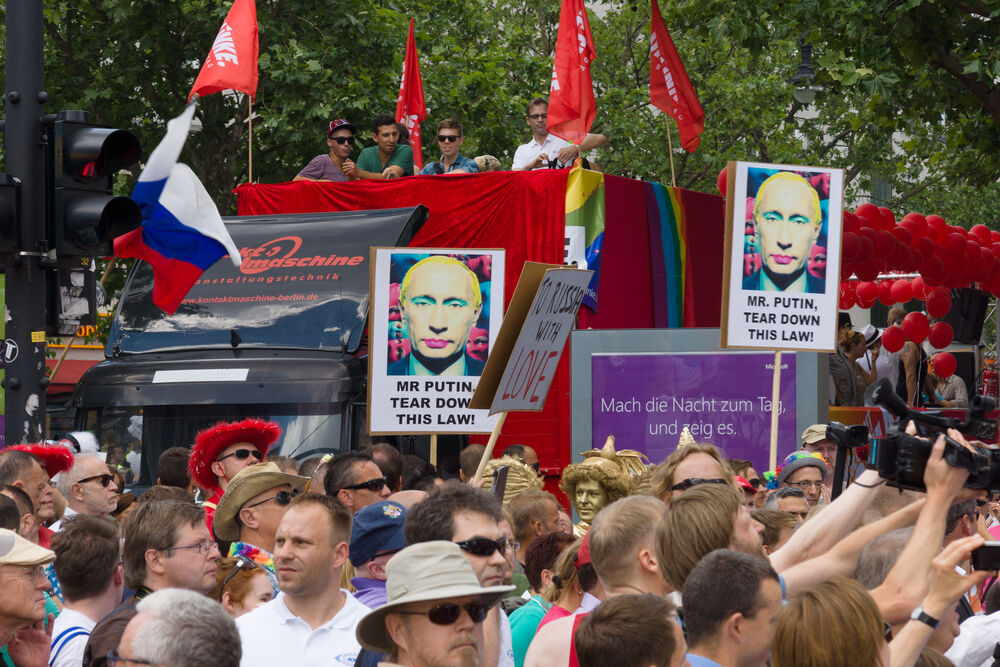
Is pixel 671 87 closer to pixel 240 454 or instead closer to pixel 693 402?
pixel 693 402

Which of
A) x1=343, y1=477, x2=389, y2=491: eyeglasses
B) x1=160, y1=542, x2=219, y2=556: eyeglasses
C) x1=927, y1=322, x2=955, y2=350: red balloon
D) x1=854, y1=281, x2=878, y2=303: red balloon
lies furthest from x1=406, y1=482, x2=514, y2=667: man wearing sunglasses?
x1=854, y1=281, x2=878, y2=303: red balloon

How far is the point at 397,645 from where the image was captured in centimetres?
395

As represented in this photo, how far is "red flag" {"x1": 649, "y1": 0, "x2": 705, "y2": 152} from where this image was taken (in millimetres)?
15828

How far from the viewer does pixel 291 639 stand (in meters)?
4.94

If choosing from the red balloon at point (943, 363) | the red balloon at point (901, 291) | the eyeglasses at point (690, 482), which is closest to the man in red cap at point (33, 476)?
the eyeglasses at point (690, 482)

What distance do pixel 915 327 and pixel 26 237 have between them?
579 inches

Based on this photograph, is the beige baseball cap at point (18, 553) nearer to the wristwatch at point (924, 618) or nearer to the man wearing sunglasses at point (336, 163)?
the wristwatch at point (924, 618)

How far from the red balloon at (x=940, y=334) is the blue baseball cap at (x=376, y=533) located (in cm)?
1598

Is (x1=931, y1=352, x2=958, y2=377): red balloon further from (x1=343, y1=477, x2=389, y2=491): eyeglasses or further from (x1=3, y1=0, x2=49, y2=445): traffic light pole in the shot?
(x1=3, y1=0, x2=49, y2=445): traffic light pole

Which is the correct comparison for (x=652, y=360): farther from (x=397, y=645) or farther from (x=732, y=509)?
(x=397, y=645)

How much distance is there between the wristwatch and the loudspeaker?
16.9 m

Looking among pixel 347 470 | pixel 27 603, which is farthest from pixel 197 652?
pixel 347 470

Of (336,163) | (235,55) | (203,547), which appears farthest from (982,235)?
(203,547)

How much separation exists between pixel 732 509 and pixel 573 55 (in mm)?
10098
